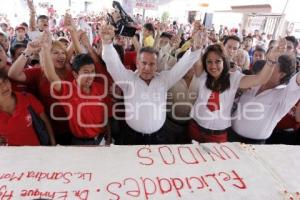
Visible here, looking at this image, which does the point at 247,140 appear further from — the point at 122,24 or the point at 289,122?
the point at 122,24

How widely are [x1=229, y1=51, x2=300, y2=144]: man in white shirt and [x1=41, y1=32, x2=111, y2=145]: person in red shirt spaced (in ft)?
3.67

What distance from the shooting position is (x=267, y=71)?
6.41 feet

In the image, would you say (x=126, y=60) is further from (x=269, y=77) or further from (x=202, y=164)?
(x=202, y=164)

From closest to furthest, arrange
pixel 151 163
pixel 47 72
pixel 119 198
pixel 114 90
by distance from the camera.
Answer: pixel 119 198 < pixel 151 163 < pixel 47 72 < pixel 114 90

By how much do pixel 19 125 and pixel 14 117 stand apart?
0.21ft

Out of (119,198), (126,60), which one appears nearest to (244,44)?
(126,60)

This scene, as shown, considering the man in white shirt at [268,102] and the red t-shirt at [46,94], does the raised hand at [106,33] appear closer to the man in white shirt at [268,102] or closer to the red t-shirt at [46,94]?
the red t-shirt at [46,94]

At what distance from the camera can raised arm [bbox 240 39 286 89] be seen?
196 centimetres

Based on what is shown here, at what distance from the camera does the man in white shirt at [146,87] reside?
2092 mm

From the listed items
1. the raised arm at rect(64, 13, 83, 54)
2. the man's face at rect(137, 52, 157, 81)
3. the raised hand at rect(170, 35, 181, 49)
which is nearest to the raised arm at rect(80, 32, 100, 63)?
the raised arm at rect(64, 13, 83, 54)

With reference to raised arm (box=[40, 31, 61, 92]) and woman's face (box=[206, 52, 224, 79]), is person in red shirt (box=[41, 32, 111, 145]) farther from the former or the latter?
woman's face (box=[206, 52, 224, 79])

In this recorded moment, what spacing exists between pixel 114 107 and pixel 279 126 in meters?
1.48

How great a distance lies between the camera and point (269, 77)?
1983 mm

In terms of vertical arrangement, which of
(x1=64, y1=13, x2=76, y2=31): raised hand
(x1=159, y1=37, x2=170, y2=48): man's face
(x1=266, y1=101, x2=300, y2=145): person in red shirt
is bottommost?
(x1=266, y1=101, x2=300, y2=145): person in red shirt
